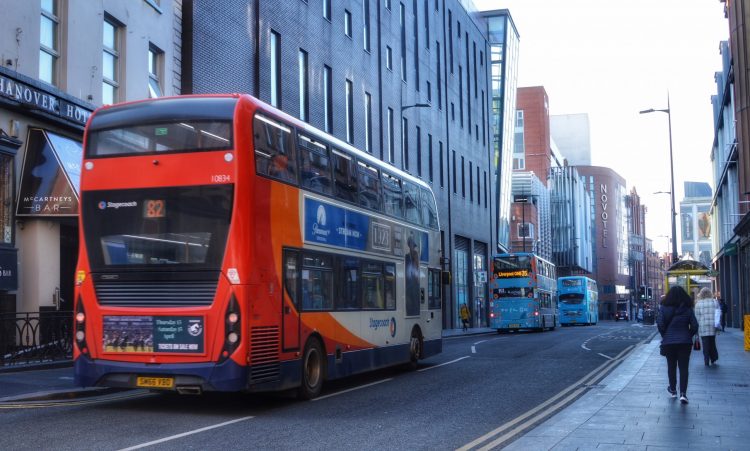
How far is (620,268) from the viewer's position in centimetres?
15462

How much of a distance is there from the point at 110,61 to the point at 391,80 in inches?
846

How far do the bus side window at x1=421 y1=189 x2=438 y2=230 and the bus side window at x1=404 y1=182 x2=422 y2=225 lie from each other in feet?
1.37

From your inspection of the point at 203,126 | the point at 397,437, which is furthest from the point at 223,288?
the point at 397,437

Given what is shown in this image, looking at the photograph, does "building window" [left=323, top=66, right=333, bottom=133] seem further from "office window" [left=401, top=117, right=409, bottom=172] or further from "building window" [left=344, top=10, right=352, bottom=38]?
"office window" [left=401, top=117, right=409, bottom=172]

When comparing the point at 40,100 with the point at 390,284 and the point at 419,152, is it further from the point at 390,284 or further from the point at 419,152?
the point at 419,152

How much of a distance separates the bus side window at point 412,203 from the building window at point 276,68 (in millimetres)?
11492

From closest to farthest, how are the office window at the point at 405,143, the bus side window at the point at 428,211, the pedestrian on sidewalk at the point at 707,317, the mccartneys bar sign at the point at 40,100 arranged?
1. the mccartneys bar sign at the point at 40,100
2. the pedestrian on sidewalk at the point at 707,317
3. the bus side window at the point at 428,211
4. the office window at the point at 405,143

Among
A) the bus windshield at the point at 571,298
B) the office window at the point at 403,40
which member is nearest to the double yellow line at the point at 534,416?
the office window at the point at 403,40

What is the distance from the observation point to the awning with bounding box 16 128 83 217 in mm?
17875

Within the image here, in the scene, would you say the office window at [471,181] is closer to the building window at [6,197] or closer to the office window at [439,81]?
the office window at [439,81]

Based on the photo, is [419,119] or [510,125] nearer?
[419,119]

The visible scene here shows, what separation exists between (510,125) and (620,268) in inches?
3648

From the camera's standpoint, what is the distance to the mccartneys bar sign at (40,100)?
16.7 metres

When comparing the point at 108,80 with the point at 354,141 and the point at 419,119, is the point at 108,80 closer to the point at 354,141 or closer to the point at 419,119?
the point at 354,141
